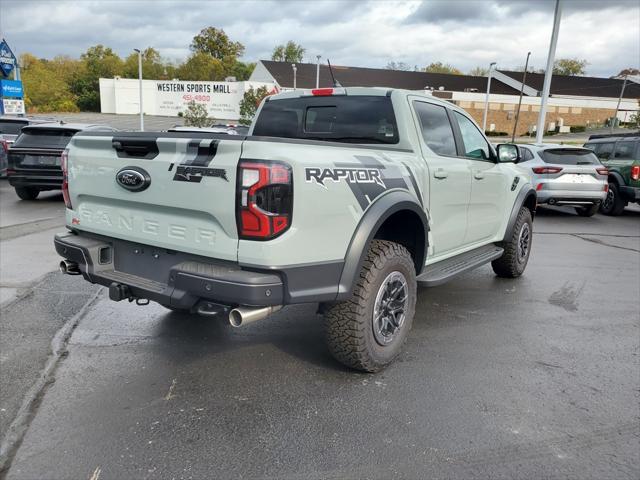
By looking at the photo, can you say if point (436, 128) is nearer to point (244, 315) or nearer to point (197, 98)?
point (244, 315)

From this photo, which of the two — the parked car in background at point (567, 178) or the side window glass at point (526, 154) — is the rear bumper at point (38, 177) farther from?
the side window glass at point (526, 154)

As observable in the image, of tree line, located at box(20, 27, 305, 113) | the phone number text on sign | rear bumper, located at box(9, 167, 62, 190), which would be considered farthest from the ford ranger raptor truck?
tree line, located at box(20, 27, 305, 113)

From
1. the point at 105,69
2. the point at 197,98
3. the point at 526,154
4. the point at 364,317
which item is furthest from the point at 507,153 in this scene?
the point at 105,69

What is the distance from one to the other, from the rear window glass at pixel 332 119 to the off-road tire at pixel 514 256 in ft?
8.10

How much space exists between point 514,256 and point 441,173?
236cm

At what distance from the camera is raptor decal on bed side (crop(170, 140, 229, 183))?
2.80 m

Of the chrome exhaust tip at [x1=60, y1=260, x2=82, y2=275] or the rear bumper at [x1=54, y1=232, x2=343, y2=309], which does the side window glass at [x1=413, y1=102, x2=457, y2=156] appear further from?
the chrome exhaust tip at [x1=60, y1=260, x2=82, y2=275]

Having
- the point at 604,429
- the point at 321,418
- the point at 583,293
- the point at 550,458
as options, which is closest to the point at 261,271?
the point at 321,418

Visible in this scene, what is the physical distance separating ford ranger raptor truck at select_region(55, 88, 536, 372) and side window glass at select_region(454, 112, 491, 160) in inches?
13.2

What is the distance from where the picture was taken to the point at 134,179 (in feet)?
10.4

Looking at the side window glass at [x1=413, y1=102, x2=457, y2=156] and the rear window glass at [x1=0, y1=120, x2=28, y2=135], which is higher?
the side window glass at [x1=413, y1=102, x2=457, y2=156]

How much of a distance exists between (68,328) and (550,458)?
373 centimetres

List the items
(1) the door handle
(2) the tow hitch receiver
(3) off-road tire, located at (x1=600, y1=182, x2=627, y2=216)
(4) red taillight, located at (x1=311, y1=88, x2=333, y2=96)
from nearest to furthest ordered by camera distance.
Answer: (2) the tow hitch receiver, (1) the door handle, (4) red taillight, located at (x1=311, y1=88, x2=333, y2=96), (3) off-road tire, located at (x1=600, y1=182, x2=627, y2=216)

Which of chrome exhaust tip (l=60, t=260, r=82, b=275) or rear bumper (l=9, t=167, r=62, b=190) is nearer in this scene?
chrome exhaust tip (l=60, t=260, r=82, b=275)
